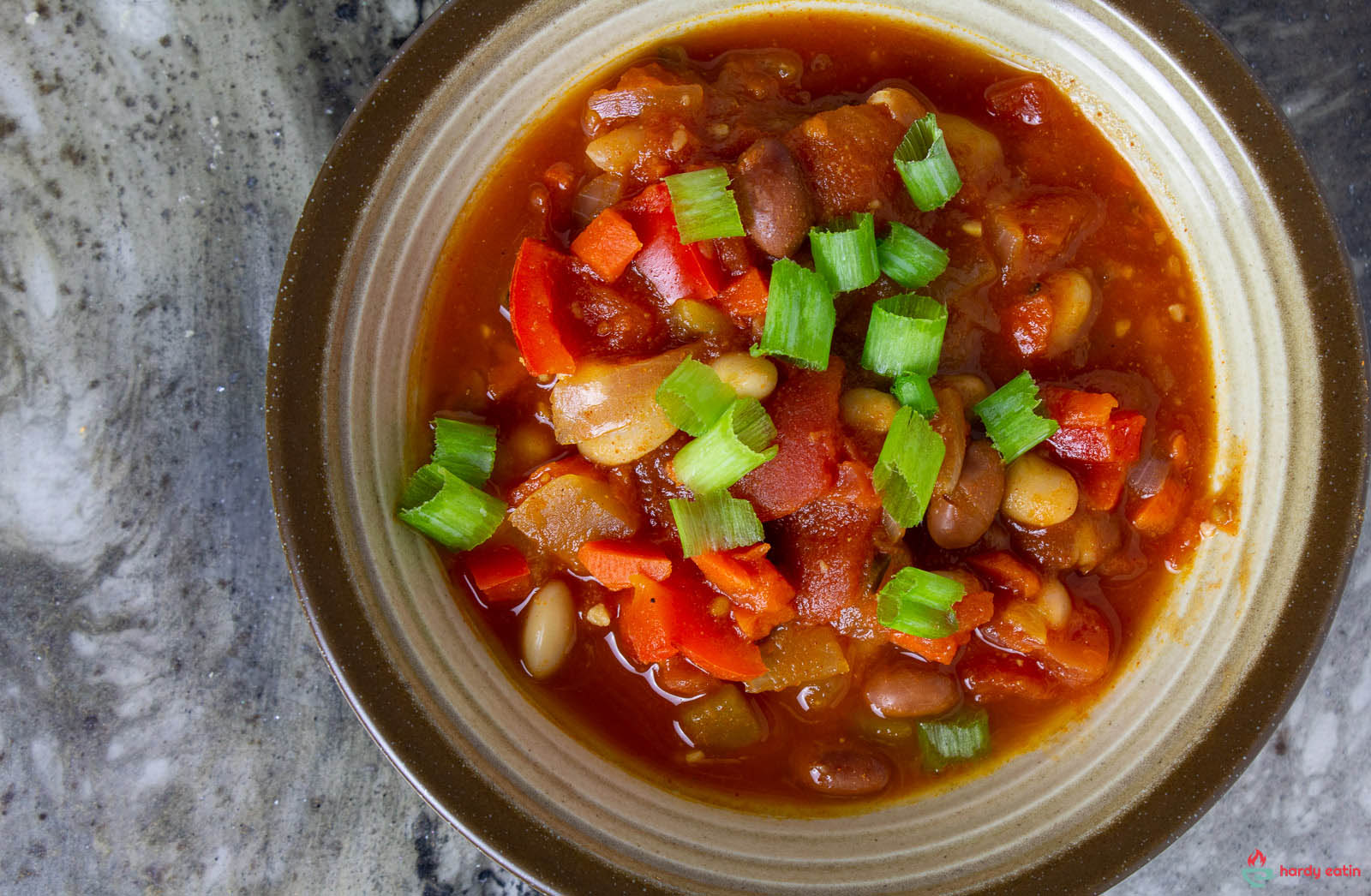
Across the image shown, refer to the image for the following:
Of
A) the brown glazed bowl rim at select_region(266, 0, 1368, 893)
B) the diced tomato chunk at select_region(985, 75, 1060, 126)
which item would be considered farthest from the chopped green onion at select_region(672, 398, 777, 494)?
the diced tomato chunk at select_region(985, 75, 1060, 126)

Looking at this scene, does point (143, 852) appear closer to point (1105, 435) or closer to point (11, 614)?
point (11, 614)

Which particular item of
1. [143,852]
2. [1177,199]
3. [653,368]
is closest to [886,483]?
[653,368]

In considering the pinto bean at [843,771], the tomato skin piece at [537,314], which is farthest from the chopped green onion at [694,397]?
the pinto bean at [843,771]

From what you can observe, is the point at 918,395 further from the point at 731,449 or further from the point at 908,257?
the point at 731,449

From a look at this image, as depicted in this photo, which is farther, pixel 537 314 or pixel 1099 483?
pixel 1099 483

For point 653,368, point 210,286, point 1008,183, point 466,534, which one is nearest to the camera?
point 653,368

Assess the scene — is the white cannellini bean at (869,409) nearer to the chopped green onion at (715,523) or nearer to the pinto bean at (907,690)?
the chopped green onion at (715,523)

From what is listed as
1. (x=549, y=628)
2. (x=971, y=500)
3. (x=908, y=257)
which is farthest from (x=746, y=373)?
(x=549, y=628)
